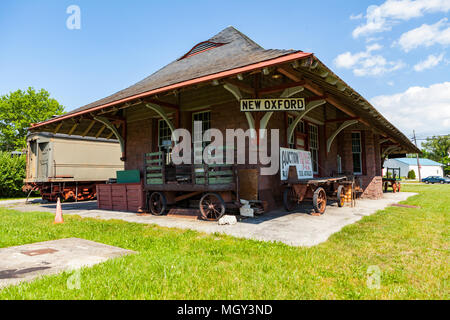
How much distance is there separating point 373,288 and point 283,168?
19.9ft

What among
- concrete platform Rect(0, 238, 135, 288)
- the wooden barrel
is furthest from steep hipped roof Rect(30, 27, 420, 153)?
concrete platform Rect(0, 238, 135, 288)

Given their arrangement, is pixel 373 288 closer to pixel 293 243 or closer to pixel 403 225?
pixel 293 243

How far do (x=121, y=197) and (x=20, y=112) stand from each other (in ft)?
124

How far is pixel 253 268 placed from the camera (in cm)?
355

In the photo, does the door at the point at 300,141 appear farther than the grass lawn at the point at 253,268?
Yes

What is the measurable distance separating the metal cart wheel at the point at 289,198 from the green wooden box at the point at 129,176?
5.19m

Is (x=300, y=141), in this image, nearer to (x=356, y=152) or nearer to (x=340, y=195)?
(x=340, y=195)

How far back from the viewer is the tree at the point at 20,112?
122ft

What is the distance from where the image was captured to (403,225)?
6547 millimetres

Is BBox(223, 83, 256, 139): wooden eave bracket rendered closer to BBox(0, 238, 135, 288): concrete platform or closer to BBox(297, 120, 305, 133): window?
BBox(297, 120, 305, 133): window

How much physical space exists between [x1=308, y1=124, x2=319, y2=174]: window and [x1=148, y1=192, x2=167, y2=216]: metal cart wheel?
7316mm

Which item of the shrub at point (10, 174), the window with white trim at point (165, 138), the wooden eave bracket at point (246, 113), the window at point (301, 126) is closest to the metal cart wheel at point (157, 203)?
the window with white trim at point (165, 138)

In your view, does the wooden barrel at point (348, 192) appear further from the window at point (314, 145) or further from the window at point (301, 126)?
the window at point (301, 126)
